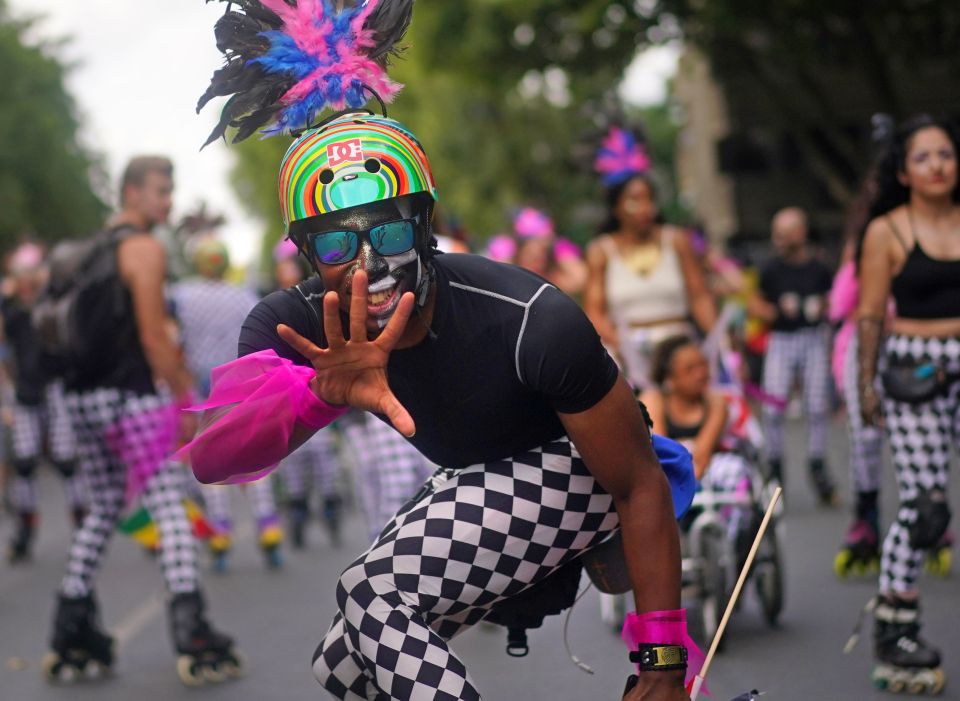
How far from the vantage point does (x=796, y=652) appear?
6.73m

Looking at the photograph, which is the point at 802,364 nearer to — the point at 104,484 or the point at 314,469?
the point at 314,469

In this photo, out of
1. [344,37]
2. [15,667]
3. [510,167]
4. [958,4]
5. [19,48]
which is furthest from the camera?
[19,48]

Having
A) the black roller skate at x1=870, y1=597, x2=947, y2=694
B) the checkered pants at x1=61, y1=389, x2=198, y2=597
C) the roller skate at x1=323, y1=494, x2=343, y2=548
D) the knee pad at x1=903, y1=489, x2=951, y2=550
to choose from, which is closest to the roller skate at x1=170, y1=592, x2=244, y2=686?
the checkered pants at x1=61, y1=389, x2=198, y2=597

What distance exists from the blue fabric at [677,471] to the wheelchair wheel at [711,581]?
9.66 ft

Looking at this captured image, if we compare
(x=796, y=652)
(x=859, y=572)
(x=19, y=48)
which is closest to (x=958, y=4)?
(x=859, y=572)

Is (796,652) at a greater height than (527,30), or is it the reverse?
(527,30)

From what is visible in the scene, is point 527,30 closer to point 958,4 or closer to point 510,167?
point 958,4

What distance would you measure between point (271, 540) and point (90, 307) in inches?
147

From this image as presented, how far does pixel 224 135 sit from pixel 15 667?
4582 mm

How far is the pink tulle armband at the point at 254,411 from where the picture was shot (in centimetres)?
364

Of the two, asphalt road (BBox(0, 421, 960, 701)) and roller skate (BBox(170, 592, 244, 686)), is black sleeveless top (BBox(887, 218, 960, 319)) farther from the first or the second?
roller skate (BBox(170, 592, 244, 686))

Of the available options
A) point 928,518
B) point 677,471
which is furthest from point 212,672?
point 677,471

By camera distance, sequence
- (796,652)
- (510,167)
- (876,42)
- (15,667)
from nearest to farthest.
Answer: (796,652) → (15,667) → (876,42) → (510,167)

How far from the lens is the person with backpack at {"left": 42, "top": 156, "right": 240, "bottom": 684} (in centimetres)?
702
